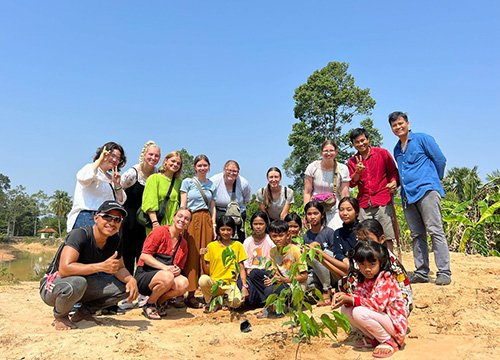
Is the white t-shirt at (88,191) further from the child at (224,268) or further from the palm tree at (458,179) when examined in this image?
the palm tree at (458,179)

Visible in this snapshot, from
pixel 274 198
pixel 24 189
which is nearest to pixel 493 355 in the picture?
pixel 274 198

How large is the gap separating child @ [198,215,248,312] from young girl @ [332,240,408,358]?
1.56m

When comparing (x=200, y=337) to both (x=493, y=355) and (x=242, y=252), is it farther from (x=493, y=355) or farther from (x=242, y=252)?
(x=493, y=355)

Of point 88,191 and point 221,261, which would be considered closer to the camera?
point 88,191

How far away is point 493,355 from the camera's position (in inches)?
108

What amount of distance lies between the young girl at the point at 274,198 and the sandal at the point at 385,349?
2389mm

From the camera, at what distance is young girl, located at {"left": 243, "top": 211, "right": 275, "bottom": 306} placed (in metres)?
4.37

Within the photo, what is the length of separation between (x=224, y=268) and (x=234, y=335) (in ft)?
3.57

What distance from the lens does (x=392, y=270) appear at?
3.08 metres

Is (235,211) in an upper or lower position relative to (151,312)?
upper

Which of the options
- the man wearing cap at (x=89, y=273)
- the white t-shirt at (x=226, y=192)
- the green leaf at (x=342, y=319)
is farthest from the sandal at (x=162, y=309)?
the green leaf at (x=342, y=319)

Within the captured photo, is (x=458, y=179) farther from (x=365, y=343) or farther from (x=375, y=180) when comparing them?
(x=365, y=343)

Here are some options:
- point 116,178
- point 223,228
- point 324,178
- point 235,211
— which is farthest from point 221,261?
point 324,178

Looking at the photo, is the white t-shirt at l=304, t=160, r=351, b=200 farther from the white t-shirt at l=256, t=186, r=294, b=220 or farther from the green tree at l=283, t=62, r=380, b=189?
the green tree at l=283, t=62, r=380, b=189
